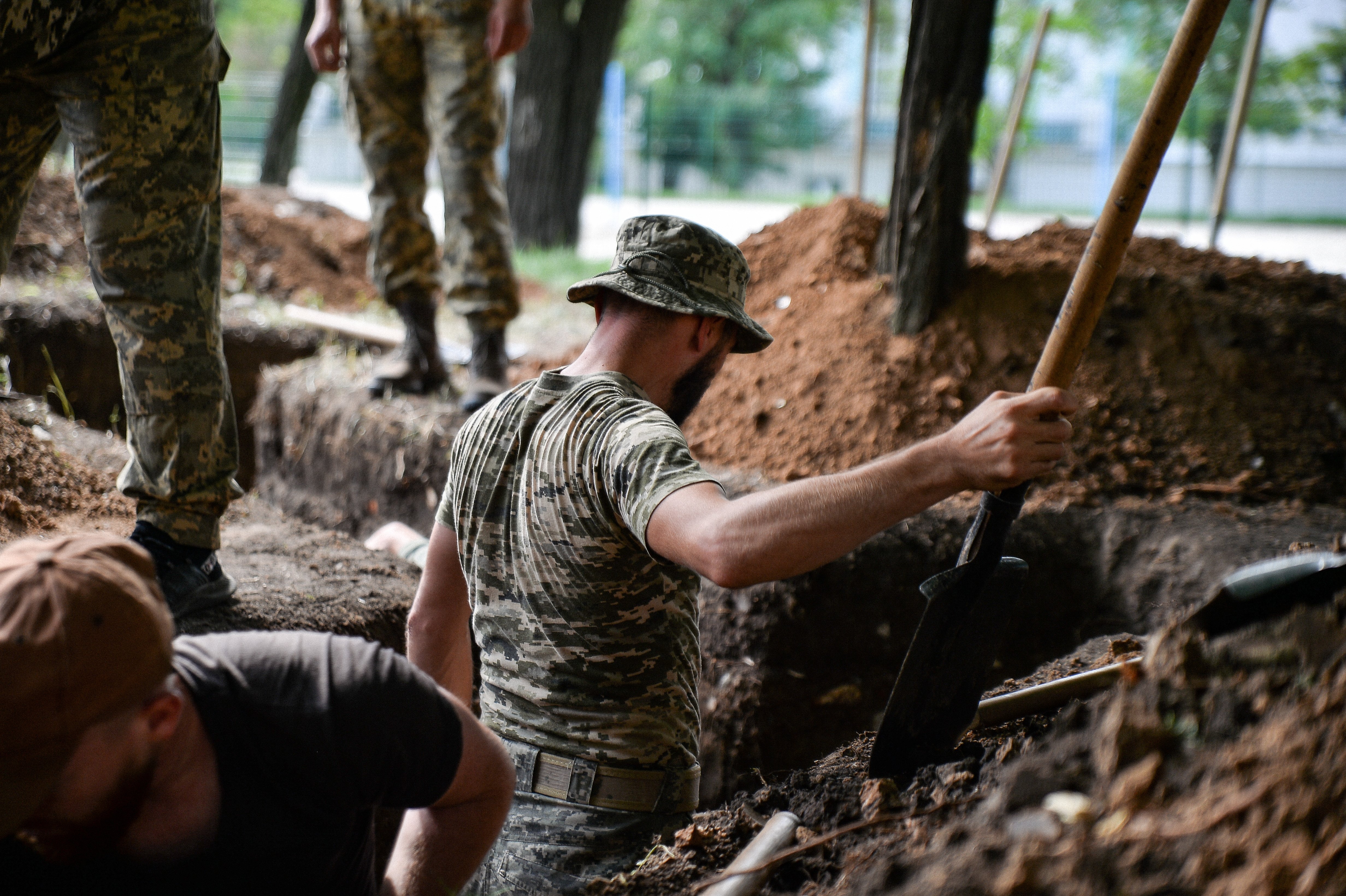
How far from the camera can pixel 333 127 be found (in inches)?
887

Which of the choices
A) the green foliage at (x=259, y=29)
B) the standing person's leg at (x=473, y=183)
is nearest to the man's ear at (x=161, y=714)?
the standing person's leg at (x=473, y=183)

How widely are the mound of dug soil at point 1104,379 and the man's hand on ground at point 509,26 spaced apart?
1.38 m

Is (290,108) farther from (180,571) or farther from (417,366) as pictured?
(180,571)

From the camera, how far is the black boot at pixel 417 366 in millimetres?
4176

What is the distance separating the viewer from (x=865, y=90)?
16.9 ft

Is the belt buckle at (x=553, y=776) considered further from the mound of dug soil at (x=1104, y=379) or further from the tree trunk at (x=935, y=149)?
the tree trunk at (x=935, y=149)

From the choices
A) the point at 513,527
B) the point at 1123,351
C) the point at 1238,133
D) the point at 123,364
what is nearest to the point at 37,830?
the point at 513,527

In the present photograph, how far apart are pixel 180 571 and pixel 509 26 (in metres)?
2.15

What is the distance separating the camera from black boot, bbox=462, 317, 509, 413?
3920 millimetres

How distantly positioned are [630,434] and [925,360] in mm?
2261

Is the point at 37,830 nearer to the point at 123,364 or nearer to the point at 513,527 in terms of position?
the point at 513,527

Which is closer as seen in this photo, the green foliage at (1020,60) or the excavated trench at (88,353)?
the excavated trench at (88,353)

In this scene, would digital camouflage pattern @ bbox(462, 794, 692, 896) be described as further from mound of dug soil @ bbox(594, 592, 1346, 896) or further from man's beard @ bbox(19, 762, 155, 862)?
man's beard @ bbox(19, 762, 155, 862)

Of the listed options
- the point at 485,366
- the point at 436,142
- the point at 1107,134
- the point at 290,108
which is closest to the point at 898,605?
the point at 485,366
